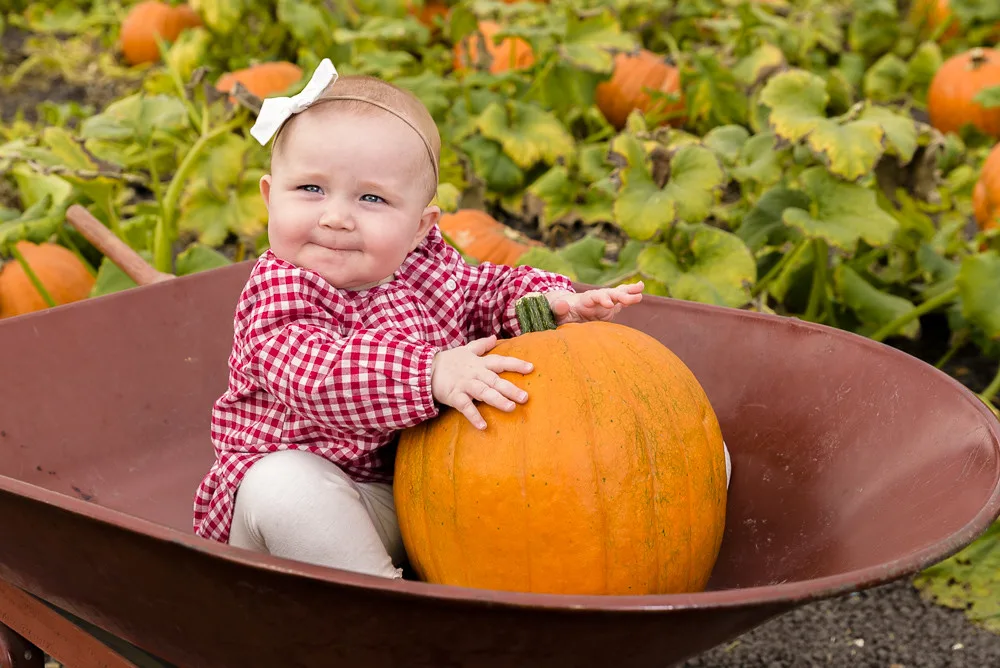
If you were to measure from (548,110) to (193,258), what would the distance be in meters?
1.77

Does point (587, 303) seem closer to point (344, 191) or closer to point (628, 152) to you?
point (344, 191)

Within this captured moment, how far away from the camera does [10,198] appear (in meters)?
3.90

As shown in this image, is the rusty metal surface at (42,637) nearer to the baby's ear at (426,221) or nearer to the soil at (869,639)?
the baby's ear at (426,221)

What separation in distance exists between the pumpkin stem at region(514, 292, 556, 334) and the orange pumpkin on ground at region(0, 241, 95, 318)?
64.9 inches

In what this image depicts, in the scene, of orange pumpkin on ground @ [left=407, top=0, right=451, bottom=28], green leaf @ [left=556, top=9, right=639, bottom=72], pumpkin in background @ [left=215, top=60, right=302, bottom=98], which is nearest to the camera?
green leaf @ [left=556, top=9, right=639, bottom=72]

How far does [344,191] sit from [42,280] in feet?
5.36

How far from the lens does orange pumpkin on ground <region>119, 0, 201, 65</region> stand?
18.4ft

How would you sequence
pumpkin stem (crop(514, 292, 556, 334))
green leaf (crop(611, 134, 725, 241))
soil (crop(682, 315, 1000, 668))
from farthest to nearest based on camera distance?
green leaf (crop(611, 134, 725, 241)) < soil (crop(682, 315, 1000, 668)) < pumpkin stem (crop(514, 292, 556, 334))

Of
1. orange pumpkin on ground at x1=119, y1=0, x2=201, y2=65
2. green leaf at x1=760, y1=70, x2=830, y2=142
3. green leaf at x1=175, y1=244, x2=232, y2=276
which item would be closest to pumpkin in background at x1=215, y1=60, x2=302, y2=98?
green leaf at x1=175, y1=244, x2=232, y2=276

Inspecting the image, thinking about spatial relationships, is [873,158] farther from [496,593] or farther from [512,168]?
[496,593]

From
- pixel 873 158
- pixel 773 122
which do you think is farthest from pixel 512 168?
pixel 873 158

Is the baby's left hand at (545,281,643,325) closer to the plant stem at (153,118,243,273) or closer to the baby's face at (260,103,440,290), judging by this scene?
the baby's face at (260,103,440,290)

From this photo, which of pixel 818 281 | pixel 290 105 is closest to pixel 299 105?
pixel 290 105

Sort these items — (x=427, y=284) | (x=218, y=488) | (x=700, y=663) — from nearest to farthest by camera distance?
(x=218, y=488) → (x=427, y=284) → (x=700, y=663)
